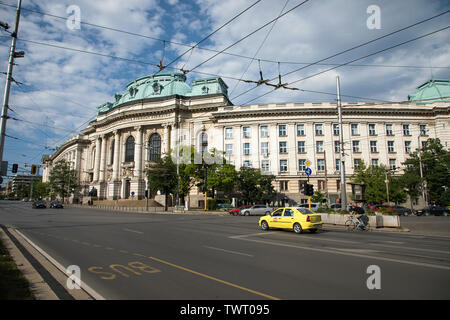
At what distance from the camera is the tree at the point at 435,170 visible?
38.4 meters

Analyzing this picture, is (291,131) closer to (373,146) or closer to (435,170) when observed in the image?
(373,146)

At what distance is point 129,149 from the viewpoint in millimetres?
63094

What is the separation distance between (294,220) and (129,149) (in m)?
55.5

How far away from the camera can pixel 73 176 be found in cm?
7706

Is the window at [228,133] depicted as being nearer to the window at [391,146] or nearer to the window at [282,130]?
the window at [282,130]

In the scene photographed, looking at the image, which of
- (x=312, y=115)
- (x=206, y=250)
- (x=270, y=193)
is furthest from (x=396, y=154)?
(x=206, y=250)

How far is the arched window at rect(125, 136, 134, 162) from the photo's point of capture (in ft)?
205

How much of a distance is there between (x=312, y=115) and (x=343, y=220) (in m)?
31.7

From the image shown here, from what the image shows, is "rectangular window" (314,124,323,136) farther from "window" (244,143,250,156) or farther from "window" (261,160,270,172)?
"window" (244,143,250,156)

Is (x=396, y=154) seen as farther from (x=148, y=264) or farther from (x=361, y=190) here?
(x=148, y=264)

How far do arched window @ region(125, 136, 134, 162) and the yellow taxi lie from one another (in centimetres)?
5256

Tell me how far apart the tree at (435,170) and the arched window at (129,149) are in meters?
55.7

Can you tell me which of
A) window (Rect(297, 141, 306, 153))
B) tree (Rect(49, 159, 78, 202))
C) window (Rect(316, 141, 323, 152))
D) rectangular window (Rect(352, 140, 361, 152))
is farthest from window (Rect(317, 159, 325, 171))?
tree (Rect(49, 159, 78, 202))

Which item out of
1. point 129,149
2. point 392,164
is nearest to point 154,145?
point 129,149
